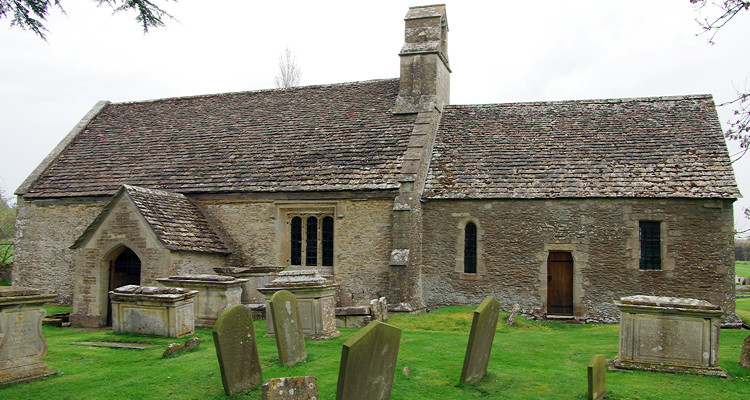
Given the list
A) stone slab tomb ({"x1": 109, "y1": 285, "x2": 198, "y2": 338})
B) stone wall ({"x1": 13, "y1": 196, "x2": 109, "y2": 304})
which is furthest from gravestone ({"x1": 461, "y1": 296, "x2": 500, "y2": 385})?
stone wall ({"x1": 13, "y1": 196, "x2": 109, "y2": 304})

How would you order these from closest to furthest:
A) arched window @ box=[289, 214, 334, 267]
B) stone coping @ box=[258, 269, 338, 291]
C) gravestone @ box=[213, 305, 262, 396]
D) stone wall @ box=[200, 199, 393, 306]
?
gravestone @ box=[213, 305, 262, 396], stone coping @ box=[258, 269, 338, 291], stone wall @ box=[200, 199, 393, 306], arched window @ box=[289, 214, 334, 267]

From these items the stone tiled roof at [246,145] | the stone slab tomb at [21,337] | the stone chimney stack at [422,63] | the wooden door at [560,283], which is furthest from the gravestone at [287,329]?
the stone chimney stack at [422,63]

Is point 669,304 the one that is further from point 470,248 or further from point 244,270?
point 244,270

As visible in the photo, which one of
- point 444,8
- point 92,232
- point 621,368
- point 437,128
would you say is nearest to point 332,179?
point 437,128

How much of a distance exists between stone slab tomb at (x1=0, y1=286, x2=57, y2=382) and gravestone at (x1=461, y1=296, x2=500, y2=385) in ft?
22.0

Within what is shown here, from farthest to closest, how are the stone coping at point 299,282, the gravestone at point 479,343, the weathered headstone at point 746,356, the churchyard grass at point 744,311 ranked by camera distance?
the churchyard grass at point 744,311 → the stone coping at point 299,282 → the weathered headstone at point 746,356 → the gravestone at point 479,343

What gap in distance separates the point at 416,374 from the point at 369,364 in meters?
2.65

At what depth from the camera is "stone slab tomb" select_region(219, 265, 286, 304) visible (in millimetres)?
18500

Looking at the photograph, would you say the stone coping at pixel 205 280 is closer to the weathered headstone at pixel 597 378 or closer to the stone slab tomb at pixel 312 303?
the stone slab tomb at pixel 312 303

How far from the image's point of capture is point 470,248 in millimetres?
20031

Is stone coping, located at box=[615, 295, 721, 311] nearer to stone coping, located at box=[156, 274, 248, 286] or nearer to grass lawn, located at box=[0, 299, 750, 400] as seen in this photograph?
grass lawn, located at box=[0, 299, 750, 400]

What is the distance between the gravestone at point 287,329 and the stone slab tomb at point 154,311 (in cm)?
423

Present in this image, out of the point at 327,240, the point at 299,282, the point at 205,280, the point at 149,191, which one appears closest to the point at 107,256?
the point at 149,191

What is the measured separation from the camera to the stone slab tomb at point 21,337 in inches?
375
